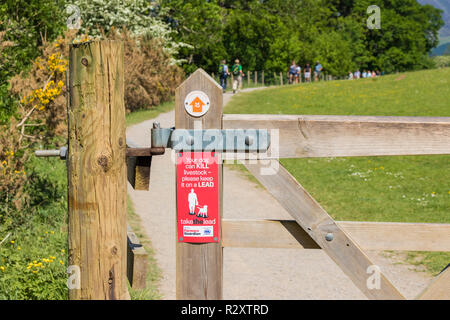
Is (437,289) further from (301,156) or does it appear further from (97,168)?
(97,168)

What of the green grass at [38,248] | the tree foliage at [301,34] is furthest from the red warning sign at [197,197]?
the tree foliage at [301,34]

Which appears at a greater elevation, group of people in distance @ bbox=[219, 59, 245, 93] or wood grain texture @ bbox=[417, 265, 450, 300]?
→ group of people in distance @ bbox=[219, 59, 245, 93]

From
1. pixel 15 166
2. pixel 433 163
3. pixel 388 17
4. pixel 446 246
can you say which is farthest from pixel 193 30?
pixel 388 17

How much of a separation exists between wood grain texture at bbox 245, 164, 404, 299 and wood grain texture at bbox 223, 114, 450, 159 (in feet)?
0.40

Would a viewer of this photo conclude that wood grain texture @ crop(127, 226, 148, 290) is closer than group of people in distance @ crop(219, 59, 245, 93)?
Yes

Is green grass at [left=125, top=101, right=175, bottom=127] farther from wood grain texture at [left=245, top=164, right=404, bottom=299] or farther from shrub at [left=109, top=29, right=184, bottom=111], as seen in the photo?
wood grain texture at [left=245, top=164, right=404, bottom=299]

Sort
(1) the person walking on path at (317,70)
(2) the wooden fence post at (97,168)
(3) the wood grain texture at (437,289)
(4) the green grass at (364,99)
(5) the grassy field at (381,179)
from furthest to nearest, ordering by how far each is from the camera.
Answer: (1) the person walking on path at (317,70) → (4) the green grass at (364,99) → (5) the grassy field at (381,179) → (3) the wood grain texture at (437,289) → (2) the wooden fence post at (97,168)

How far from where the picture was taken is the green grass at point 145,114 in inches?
781

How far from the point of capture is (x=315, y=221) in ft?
8.29

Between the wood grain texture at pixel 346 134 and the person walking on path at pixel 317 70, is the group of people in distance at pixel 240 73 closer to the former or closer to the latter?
the person walking on path at pixel 317 70

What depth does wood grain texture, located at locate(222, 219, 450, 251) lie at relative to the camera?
2.62 m

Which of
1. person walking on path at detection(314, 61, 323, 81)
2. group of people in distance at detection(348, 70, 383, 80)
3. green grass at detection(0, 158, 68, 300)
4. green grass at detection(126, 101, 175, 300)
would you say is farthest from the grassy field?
group of people in distance at detection(348, 70, 383, 80)

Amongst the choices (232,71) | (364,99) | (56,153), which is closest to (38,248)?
(56,153)

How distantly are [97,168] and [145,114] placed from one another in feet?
64.3
